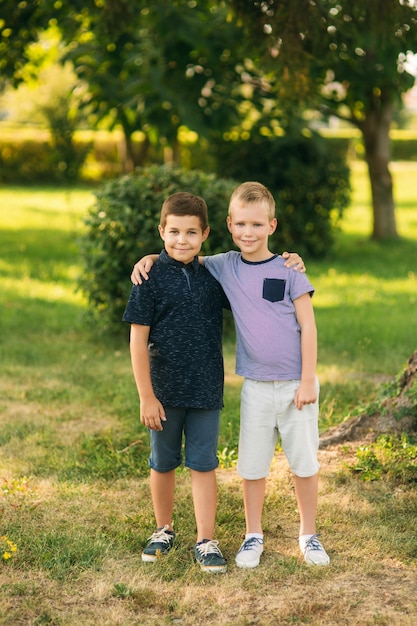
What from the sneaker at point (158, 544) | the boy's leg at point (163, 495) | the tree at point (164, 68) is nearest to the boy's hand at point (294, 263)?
the boy's leg at point (163, 495)

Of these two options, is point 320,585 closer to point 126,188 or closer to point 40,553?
point 40,553

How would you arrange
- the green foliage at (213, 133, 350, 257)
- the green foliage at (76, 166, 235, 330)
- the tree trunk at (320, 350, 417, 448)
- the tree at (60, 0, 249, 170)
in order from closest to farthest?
1. the tree trunk at (320, 350, 417, 448)
2. the green foliage at (76, 166, 235, 330)
3. the tree at (60, 0, 249, 170)
4. the green foliage at (213, 133, 350, 257)

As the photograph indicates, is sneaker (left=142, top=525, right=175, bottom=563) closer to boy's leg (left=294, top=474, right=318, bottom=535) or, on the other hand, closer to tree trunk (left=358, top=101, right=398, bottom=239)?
boy's leg (left=294, top=474, right=318, bottom=535)

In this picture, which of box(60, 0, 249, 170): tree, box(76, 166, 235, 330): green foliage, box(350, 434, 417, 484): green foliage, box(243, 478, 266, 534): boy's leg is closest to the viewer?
box(243, 478, 266, 534): boy's leg

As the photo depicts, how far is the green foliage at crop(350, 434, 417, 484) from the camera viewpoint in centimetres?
441

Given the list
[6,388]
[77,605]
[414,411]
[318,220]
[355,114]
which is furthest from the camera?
[355,114]

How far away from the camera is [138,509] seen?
13.5 feet

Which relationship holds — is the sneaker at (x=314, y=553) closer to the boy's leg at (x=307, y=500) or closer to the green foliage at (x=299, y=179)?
the boy's leg at (x=307, y=500)

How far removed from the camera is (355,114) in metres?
12.6

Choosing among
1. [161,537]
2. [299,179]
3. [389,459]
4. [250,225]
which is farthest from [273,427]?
[299,179]

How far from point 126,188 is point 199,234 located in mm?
3674

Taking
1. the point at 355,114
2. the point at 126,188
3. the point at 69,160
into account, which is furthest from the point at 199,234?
the point at 69,160

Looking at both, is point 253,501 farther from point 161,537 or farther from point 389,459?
point 389,459

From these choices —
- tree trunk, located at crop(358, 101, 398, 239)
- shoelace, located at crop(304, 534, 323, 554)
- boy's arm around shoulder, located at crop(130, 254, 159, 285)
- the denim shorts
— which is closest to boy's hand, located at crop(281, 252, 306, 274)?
boy's arm around shoulder, located at crop(130, 254, 159, 285)
